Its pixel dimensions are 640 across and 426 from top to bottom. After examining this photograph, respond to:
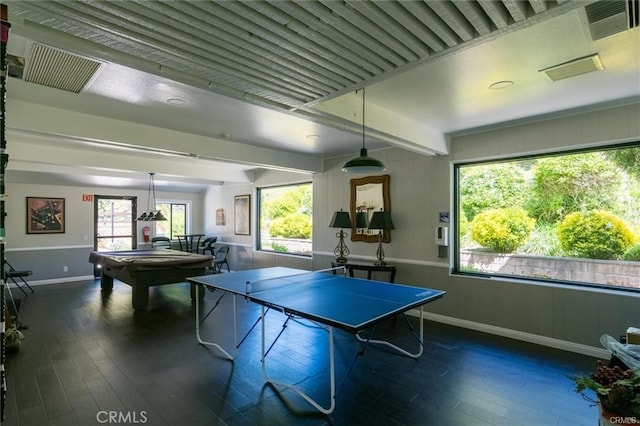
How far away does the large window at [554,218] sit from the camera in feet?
11.3

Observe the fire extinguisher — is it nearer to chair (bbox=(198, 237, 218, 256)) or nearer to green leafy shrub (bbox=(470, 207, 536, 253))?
chair (bbox=(198, 237, 218, 256))

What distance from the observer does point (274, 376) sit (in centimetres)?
296

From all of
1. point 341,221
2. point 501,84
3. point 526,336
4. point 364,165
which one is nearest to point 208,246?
point 341,221

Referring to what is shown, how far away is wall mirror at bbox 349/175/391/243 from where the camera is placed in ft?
17.1

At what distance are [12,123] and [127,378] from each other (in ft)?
8.38

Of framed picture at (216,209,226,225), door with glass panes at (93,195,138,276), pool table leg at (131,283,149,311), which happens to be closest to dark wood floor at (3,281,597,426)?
pool table leg at (131,283,149,311)

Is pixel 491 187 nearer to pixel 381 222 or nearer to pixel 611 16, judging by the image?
pixel 381 222

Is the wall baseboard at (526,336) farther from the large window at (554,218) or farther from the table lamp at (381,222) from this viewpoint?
the table lamp at (381,222)

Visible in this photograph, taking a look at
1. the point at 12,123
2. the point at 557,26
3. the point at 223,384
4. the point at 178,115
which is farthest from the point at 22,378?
the point at 557,26

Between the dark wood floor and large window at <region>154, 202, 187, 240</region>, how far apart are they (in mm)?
4984

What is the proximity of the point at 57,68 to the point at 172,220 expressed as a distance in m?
7.55

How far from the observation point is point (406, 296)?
9.51ft

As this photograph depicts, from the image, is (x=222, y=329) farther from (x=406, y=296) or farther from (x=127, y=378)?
(x=406, y=296)

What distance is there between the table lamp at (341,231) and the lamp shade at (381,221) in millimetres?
480
